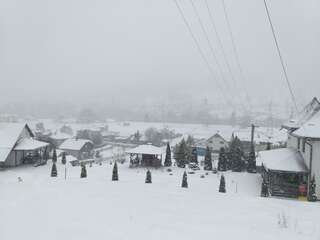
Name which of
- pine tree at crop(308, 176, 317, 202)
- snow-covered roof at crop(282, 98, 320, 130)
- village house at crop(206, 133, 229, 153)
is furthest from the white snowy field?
village house at crop(206, 133, 229, 153)

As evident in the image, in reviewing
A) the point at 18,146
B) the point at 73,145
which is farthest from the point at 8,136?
the point at 73,145

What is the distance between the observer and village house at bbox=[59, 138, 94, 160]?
59.4 m

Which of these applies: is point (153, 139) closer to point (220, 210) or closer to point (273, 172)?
point (273, 172)

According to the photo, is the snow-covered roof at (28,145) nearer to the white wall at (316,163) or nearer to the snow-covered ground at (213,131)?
the white wall at (316,163)

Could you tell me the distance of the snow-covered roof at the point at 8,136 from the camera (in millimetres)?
27781

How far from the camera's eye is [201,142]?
6506cm

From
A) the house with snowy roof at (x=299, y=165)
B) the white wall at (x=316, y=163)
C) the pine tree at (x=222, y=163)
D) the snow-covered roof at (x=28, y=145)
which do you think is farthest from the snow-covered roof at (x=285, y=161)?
the snow-covered roof at (x=28, y=145)

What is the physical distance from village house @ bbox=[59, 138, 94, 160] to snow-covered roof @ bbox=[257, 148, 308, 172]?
4230cm

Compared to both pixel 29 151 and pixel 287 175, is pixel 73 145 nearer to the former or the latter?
pixel 29 151

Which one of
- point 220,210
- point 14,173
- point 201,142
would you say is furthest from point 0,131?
point 201,142

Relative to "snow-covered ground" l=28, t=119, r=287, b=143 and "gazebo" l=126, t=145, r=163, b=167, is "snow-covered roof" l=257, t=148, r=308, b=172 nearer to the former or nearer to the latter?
"gazebo" l=126, t=145, r=163, b=167

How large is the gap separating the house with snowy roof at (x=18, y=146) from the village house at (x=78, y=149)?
26.5m

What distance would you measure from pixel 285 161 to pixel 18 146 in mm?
23583

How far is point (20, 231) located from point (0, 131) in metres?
25.8
